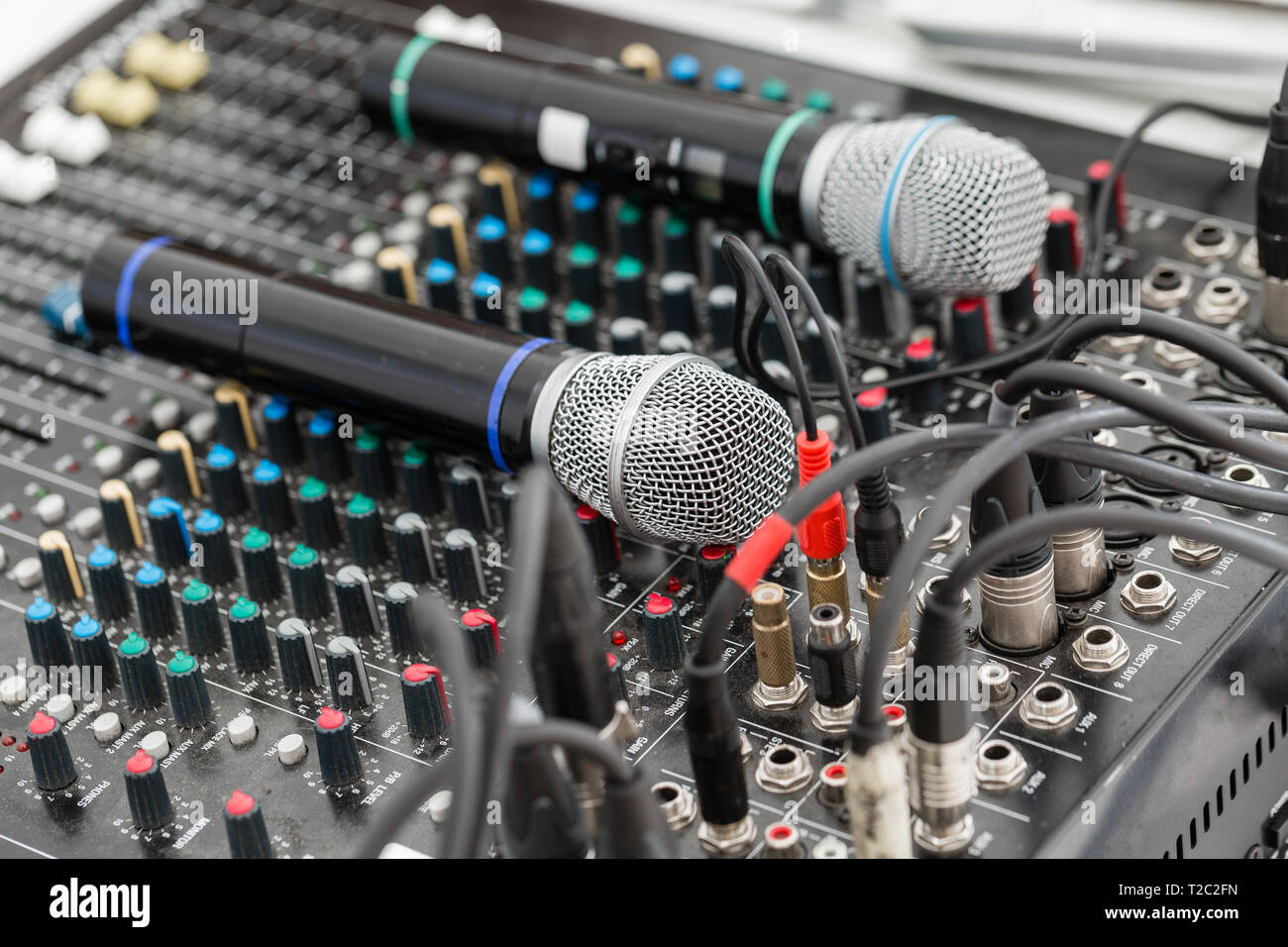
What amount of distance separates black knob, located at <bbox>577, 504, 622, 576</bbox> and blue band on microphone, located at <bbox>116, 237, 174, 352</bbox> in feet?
2.62

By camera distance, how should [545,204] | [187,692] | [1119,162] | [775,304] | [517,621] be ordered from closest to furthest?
[517,621] → [775,304] → [187,692] → [1119,162] → [545,204]

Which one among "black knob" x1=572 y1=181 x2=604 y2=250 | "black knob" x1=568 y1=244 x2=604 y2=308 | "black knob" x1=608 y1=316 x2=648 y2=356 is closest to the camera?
"black knob" x1=608 y1=316 x2=648 y2=356

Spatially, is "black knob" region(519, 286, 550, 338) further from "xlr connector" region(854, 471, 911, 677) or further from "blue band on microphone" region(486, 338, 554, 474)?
"xlr connector" region(854, 471, 911, 677)

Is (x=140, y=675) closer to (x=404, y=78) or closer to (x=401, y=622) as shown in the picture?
(x=401, y=622)

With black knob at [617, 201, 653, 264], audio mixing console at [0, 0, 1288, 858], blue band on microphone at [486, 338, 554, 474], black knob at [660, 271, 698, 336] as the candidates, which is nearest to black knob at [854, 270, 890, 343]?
audio mixing console at [0, 0, 1288, 858]

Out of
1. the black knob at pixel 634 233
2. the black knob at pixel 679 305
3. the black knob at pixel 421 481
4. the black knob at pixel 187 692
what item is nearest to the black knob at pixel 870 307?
the black knob at pixel 679 305

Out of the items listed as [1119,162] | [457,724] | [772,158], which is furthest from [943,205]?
[457,724]

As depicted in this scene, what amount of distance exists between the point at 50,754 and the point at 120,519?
0.47m

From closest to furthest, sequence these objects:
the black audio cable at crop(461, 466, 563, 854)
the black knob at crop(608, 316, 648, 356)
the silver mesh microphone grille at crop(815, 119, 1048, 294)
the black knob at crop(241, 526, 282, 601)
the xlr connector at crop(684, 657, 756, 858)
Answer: the black audio cable at crop(461, 466, 563, 854) → the xlr connector at crop(684, 657, 756, 858) → the black knob at crop(241, 526, 282, 601) → the silver mesh microphone grille at crop(815, 119, 1048, 294) → the black knob at crop(608, 316, 648, 356)

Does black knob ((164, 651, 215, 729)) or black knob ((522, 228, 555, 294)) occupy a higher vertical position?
black knob ((522, 228, 555, 294))

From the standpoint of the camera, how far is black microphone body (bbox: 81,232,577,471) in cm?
260

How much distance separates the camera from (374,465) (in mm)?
2789

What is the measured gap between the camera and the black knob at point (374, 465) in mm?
2781
